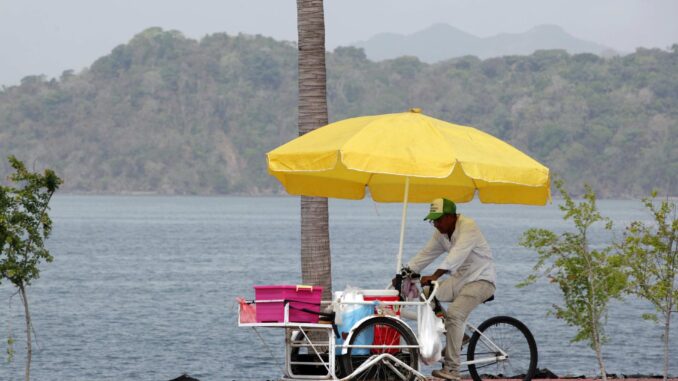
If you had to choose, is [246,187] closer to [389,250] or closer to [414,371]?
[389,250]

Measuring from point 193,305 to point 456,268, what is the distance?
4305 centimetres

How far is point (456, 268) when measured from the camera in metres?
9.79

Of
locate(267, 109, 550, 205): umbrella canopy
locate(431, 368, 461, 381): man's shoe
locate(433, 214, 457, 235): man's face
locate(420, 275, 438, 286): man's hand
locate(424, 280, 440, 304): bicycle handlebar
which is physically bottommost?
locate(431, 368, 461, 381): man's shoe

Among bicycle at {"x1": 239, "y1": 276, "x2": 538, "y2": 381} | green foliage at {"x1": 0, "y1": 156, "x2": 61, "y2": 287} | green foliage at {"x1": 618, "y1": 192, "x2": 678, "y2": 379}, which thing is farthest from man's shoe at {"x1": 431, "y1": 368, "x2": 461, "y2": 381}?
green foliage at {"x1": 0, "y1": 156, "x2": 61, "y2": 287}

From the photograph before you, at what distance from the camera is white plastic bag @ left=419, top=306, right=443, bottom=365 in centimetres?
957

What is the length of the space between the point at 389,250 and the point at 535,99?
99.1 metres

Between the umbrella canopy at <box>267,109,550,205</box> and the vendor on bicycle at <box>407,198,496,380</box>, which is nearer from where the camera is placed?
the umbrella canopy at <box>267,109,550,205</box>

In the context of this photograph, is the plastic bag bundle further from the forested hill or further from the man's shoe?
the forested hill

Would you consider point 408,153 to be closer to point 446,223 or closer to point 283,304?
point 446,223

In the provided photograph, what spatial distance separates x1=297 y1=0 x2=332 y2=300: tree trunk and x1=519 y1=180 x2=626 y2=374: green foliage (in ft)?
6.80

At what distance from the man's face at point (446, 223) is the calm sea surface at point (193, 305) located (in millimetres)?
1187

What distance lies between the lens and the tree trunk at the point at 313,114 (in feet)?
40.3

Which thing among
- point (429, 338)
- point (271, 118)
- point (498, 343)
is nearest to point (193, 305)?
point (498, 343)

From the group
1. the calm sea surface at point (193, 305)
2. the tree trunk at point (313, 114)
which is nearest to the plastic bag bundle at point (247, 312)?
the calm sea surface at point (193, 305)
